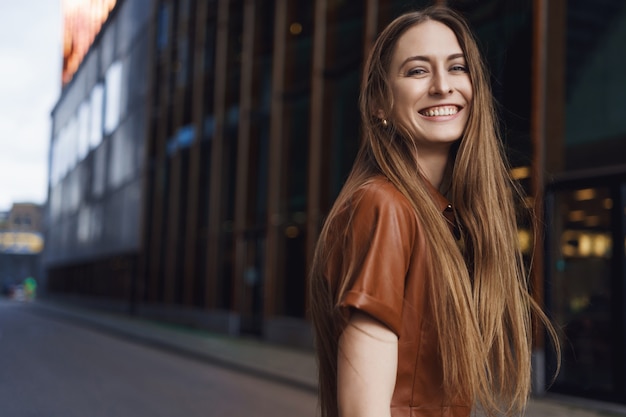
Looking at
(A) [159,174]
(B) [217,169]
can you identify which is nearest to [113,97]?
(A) [159,174]

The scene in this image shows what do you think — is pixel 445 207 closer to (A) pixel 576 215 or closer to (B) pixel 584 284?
(B) pixel 584 284

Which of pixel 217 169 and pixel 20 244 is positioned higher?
pixel 217 169

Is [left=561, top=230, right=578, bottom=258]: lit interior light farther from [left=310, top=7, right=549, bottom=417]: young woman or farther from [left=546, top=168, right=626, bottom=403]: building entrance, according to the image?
[left=310, top=7, right=549, bottom=417]: young woman

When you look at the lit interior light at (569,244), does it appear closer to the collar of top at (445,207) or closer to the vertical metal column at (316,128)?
the vertical metal column at (316,128)

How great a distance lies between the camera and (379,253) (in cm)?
134

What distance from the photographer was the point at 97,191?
44.9m

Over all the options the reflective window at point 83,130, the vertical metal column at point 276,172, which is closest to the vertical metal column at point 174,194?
the vertical metal column at point 276,172

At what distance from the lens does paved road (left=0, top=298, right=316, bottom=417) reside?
9352mm

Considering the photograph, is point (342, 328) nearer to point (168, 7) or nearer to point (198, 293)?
point (198, 293)

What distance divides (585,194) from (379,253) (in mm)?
10011

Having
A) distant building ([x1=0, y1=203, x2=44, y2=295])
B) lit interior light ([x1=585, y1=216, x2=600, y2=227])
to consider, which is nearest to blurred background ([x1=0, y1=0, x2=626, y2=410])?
lit interior light ([x1=585, y1=216, x2=600, y2=227])

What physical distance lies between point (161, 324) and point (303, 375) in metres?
16.1

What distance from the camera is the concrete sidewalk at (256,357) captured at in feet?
32.2

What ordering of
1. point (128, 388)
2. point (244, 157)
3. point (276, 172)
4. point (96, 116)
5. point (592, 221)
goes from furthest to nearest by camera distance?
1. point (96, 116)
2. point (244, 157)
3. point (276, 172)
4. point (128, 388)
5. point (592, 221)
